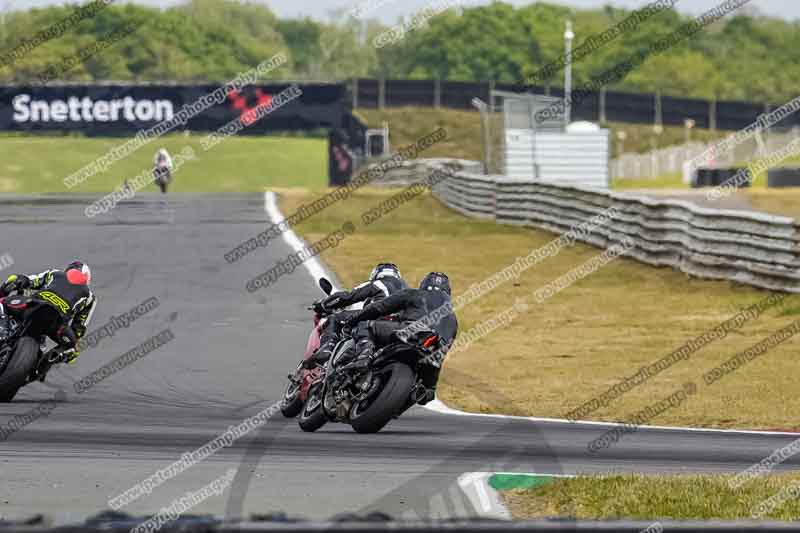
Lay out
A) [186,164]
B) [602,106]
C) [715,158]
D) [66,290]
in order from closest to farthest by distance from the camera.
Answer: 1. [66,290]
2. [715,158]
3. [186,164]
4. [602,106]

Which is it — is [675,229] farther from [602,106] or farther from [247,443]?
[602,106]

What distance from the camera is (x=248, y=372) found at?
15711mm

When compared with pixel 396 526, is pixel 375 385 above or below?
below

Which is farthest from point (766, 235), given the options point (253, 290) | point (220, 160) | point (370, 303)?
point (220, 160)

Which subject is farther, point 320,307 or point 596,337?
point 596,337

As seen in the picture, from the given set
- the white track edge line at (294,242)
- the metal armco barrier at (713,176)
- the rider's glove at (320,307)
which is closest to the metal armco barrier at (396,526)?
the rider's glove at (320,307)

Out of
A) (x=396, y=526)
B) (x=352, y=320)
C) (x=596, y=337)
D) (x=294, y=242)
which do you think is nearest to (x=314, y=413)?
(x=352, y=320)

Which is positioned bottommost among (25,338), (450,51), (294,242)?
(450,51)

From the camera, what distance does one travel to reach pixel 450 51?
14962cm

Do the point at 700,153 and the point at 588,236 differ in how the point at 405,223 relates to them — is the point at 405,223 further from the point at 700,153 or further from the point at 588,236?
the point at 700,153

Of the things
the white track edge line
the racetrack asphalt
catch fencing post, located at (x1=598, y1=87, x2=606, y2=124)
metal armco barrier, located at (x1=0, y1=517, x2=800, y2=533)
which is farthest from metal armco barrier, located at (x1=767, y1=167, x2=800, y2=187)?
metal armco barrier, located at (x1=0, y1=517, x2=800, y2=533)

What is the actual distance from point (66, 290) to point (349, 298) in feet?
10.1

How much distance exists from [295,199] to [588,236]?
18059 mm

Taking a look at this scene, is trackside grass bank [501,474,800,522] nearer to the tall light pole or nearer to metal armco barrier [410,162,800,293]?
metal armco barrier [410,162,800,293]
